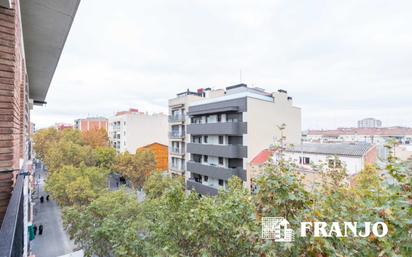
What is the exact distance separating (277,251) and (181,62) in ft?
37.7

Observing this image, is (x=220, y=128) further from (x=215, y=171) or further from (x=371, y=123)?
(x=371, y=123)

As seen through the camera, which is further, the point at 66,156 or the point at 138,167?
the point at 138,167

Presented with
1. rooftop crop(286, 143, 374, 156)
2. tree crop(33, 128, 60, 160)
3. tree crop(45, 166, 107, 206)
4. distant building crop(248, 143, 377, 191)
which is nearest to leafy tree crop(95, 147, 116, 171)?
tree crop(33, 128, 60, 160)

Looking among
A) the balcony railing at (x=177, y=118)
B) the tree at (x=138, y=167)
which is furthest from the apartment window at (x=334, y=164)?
the tree at (x=138, y=167)

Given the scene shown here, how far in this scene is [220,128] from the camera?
15.9 metres

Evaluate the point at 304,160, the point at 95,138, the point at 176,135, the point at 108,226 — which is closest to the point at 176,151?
the point at 176,135

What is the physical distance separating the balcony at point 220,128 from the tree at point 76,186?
24.9 ft

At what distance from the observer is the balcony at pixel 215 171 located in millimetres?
14911

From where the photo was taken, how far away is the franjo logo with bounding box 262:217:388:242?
2.22m

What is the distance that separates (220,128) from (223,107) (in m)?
1.49

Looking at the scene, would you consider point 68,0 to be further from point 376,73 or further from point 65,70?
point 376,73

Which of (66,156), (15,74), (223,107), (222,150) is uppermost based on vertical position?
(223,107)

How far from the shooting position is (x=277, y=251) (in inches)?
95.3

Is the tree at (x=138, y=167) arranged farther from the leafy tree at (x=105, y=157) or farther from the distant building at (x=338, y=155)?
the distant building at (x=338, y=155)
